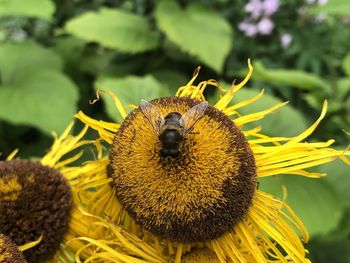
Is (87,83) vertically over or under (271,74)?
under

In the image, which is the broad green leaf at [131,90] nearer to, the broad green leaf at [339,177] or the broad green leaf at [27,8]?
the broad green leaf at [27,8]

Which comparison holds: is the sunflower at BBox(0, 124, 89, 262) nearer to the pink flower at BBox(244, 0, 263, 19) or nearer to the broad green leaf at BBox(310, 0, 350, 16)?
the broad green leaf at BBox(310, 0, 350, 16)

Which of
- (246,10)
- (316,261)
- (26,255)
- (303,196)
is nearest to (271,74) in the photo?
(303,196)

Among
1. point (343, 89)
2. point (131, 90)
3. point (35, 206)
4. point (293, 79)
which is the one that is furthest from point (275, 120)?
point (35, 206)

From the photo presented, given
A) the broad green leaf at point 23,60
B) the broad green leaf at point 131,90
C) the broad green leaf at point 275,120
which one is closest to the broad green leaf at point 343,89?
the broad green leaf at point 275,120

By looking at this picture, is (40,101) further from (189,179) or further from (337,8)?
(189,179)

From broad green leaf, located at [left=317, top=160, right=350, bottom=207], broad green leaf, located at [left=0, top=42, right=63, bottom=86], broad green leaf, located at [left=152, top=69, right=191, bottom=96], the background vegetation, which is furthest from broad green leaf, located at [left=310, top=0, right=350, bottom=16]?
broad green leaf, located at [left=0, top=42, right=63, bottom=86]

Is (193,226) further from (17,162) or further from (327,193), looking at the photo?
(327,193)
